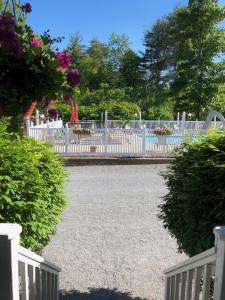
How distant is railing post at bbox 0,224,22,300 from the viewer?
140 cm

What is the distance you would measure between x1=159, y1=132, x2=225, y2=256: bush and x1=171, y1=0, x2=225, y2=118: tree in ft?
80.8

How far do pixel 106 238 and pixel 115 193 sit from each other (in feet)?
9.24

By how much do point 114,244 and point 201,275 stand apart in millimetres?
2869

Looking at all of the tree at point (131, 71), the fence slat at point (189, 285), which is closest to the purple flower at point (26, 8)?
the fence slat at point (189, 285)

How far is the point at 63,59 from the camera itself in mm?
1671

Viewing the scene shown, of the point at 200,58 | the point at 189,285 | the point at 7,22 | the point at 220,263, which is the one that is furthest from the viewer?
the point at 200,58

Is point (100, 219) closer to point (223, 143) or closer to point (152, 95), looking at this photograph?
point (223, 143)

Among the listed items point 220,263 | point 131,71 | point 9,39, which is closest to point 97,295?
point 220,263

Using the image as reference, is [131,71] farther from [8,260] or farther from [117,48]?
[8,260]

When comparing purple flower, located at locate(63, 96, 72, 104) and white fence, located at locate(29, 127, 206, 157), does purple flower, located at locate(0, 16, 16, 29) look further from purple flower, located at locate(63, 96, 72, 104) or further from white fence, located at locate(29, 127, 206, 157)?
white fence, located at locate(29, 127, 206, 157)

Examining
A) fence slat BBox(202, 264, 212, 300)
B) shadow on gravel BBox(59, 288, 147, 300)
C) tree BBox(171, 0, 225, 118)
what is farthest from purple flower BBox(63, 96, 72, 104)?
tree BBox(171, 0, 225, 118)

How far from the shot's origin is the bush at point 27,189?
2533 millimetres

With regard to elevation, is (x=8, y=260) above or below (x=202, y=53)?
below

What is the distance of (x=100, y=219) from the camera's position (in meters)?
5.98
